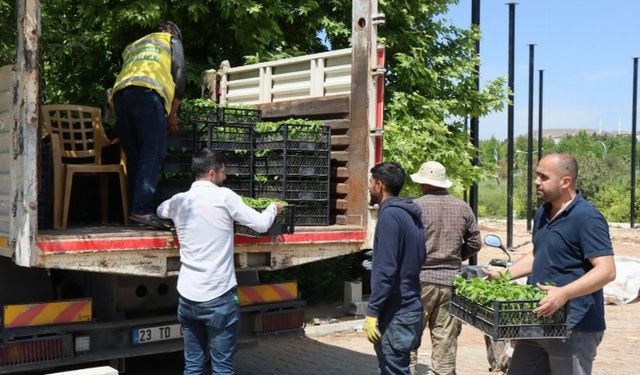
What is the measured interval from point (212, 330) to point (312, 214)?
1.76m

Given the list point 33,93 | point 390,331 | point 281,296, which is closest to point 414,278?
point 390,331

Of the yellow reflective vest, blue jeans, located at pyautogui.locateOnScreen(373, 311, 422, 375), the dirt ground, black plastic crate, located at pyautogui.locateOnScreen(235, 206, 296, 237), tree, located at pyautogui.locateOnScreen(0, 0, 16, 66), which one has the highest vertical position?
tree, located at pyautogui.locateOnScreen(0, 0, 16, 66)

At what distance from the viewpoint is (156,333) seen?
557 centimetres

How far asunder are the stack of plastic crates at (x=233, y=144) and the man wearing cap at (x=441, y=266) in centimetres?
149

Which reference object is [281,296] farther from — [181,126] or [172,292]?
[181,126]

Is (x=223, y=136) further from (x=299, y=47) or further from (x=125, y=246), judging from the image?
(x=299, y=47)

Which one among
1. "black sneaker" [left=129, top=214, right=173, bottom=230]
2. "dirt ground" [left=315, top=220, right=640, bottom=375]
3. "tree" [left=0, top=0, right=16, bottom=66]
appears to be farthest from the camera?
"tree" [left=0, top=0, right=16, bottom=66]

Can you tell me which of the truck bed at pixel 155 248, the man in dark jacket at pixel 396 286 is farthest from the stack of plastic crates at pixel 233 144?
the man in dark jacket at pixel 396 286

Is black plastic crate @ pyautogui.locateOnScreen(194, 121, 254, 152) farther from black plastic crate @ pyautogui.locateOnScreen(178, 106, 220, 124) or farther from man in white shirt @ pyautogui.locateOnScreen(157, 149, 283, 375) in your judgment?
man in white shirt @ pyautogui.locateOnScreen(157, 149, 283, 375)

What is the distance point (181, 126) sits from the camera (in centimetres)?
640

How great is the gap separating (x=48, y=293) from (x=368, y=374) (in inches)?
121

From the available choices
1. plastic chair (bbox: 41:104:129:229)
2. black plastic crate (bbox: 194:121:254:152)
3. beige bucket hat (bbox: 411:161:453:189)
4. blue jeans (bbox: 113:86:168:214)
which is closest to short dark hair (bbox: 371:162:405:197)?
beige bucket hat (bbox: 411:161:453:189)

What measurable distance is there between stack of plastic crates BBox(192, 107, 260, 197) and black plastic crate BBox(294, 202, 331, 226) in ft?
1.50

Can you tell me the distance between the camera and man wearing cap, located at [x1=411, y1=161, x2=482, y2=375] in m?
5.78
